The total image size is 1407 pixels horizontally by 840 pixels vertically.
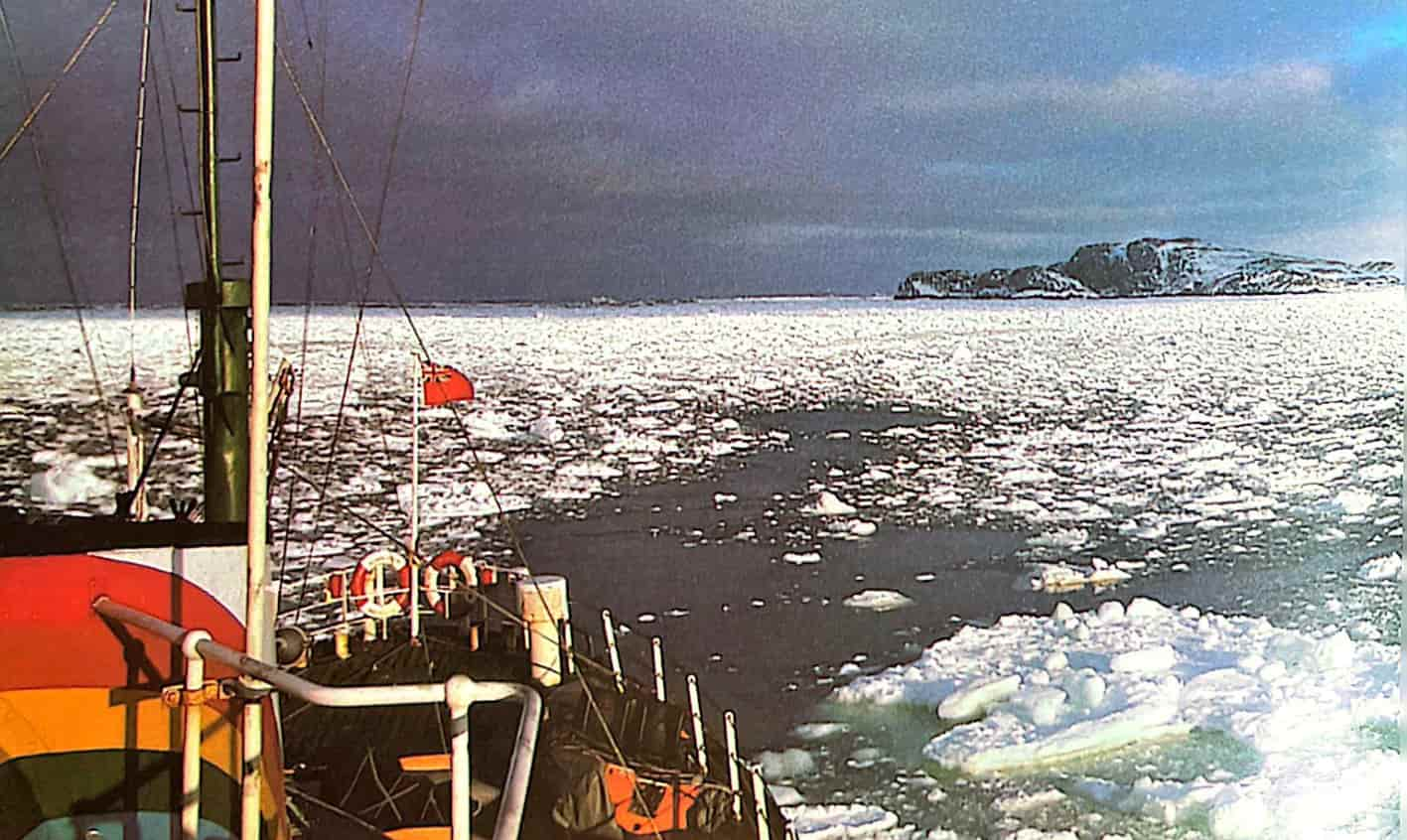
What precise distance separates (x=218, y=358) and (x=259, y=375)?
59cm

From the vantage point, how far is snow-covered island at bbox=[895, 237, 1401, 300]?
3107 millimetres

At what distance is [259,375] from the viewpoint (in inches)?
55.6

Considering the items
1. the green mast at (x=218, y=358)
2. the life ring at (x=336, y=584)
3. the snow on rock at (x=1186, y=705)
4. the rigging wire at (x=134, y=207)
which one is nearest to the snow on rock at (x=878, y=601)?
the snow on rock at (x=1186, y=705)

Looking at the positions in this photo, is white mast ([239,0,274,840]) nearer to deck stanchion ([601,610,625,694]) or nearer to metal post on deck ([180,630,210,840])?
metal post on deck ([180,630,210,840])

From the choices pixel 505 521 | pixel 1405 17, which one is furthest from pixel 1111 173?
pixel 505 521

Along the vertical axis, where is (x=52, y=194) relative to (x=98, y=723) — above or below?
above

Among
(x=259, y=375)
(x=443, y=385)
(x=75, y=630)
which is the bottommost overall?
(x=75, y=630)

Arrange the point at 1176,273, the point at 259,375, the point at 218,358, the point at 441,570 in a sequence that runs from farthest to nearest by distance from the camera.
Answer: the point at 1176,273
the point at 441,570
the point at 218,358
the point at 259,375

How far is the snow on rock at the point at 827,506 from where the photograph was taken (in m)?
3.03

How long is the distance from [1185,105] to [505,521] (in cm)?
165

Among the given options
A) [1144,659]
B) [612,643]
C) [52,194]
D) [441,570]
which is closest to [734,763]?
[612,643]

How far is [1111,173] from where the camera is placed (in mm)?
3098

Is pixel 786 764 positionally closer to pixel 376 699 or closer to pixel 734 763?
pixel 734 763

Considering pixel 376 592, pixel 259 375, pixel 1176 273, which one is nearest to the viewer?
pixel 259 375
